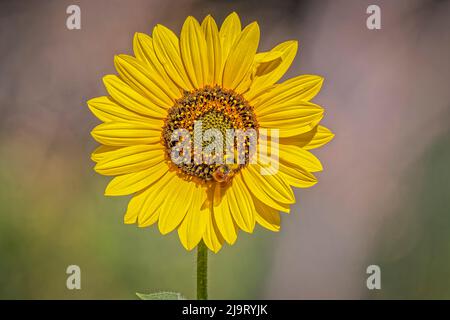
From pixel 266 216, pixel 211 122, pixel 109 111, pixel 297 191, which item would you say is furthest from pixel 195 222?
pixel 297 191

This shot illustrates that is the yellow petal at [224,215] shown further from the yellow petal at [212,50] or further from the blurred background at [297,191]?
the blurred background at [297,191]

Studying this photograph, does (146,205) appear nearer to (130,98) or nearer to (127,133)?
(127,133)

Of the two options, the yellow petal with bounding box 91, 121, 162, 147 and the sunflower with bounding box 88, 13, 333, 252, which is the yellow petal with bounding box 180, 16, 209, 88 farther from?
the yellow petal with bounding box 91, 121, 162, 147

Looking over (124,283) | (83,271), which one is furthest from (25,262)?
(124,283)

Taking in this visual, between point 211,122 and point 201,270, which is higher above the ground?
point 211,122

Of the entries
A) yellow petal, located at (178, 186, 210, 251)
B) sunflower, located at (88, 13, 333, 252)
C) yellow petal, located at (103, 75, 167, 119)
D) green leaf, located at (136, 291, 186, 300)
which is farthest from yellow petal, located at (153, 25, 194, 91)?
green leaf, located at (136, 291, 186, 300)
